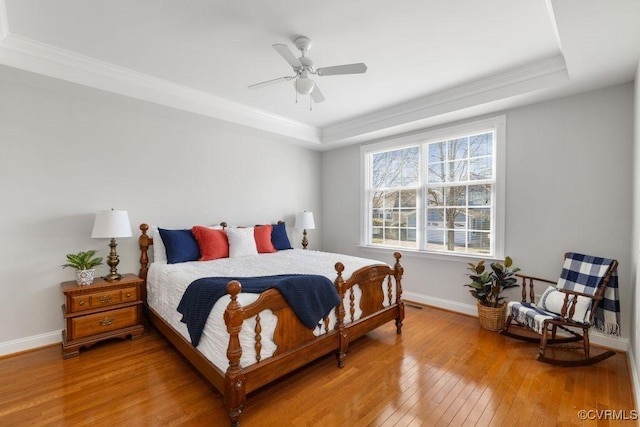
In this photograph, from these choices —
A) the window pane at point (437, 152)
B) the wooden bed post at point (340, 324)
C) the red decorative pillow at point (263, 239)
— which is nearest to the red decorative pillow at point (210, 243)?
the red decorative pillow at point (263, 239)

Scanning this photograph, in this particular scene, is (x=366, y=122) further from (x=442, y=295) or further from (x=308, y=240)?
(x=442, y=295)

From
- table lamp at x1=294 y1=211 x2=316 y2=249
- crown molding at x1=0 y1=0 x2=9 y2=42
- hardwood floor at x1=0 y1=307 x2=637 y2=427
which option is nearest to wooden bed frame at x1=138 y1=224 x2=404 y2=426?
hardwood floor at x1=0 y1=307 x2=637 y2=427

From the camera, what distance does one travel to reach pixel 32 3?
205 cm

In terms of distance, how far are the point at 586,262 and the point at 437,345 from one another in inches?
62.0

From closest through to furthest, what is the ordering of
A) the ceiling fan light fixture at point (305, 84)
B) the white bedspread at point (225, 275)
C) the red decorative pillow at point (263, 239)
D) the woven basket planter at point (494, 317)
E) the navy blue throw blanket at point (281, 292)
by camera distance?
1. the white bedspread at point (225, 275)
2. the navy blue throw blanket at point (281, 292)
3. the ceiling fan light fixture at point (305, 84)
4. the woven basket planter at point (494, 317)
5. the red decorative pillow at point (263, 239)

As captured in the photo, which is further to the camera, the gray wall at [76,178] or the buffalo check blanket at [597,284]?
the gray wall at [76,178]

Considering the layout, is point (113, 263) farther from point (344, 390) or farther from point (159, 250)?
point (344, 390)

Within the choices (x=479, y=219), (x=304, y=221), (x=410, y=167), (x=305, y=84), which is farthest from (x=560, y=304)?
(x=304, y=221)

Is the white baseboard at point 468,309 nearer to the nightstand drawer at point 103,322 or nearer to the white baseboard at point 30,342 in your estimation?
the nightstand drawer at point 103,322

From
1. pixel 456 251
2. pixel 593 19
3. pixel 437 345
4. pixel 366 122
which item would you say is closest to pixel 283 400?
pixel 437 345

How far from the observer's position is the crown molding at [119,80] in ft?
8.12

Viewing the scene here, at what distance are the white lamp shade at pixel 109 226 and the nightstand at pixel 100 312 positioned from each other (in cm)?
48

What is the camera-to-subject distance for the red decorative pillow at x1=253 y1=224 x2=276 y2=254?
156 inches

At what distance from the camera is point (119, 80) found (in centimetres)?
294
